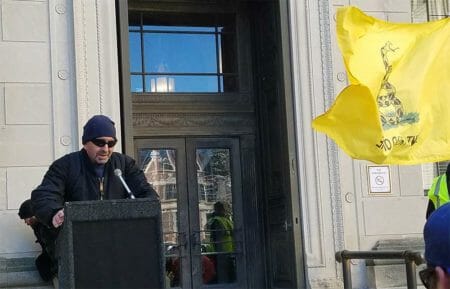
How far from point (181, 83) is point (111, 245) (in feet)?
19.2

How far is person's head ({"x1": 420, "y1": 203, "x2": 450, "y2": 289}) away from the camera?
1.76m

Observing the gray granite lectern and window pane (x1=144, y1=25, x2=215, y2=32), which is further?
window pane (x1=144, y1=25, x2=215, y2=32)

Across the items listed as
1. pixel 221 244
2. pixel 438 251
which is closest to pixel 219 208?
pixel 221 244

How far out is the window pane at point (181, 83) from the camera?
33.8 ft

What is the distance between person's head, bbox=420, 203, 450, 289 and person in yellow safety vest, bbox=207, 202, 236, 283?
8511 millimetres

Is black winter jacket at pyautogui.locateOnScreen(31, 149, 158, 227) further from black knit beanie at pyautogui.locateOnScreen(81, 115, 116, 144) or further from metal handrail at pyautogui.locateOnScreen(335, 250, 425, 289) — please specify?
metal handrail at pyautogui.locateOnScreen(335, 250, 425, 289)

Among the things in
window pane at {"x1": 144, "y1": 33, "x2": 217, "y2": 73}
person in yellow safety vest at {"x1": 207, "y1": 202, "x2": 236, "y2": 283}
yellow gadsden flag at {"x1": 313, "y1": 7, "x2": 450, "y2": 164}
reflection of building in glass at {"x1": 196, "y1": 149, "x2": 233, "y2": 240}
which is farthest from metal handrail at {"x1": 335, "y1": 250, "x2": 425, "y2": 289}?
window pane at {"x1": 144, "y1": 33, "x2": 217, "y2": 73}

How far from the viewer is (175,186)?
10.2 meters

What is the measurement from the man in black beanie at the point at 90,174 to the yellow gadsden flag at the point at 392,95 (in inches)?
64.9

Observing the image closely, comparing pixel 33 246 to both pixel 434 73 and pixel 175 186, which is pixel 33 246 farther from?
pixel 434 73

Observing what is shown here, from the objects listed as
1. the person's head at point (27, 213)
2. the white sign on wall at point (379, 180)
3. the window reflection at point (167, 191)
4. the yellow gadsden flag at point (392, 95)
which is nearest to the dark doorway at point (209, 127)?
the window reflection at point (167, 191)

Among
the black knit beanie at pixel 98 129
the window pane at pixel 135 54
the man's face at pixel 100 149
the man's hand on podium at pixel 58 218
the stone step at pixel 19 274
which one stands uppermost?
the window pane at pixel 135 54

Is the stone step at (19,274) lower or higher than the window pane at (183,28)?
lower

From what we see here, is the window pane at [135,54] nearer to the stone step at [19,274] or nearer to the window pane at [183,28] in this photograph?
the window pane at [183,28]
